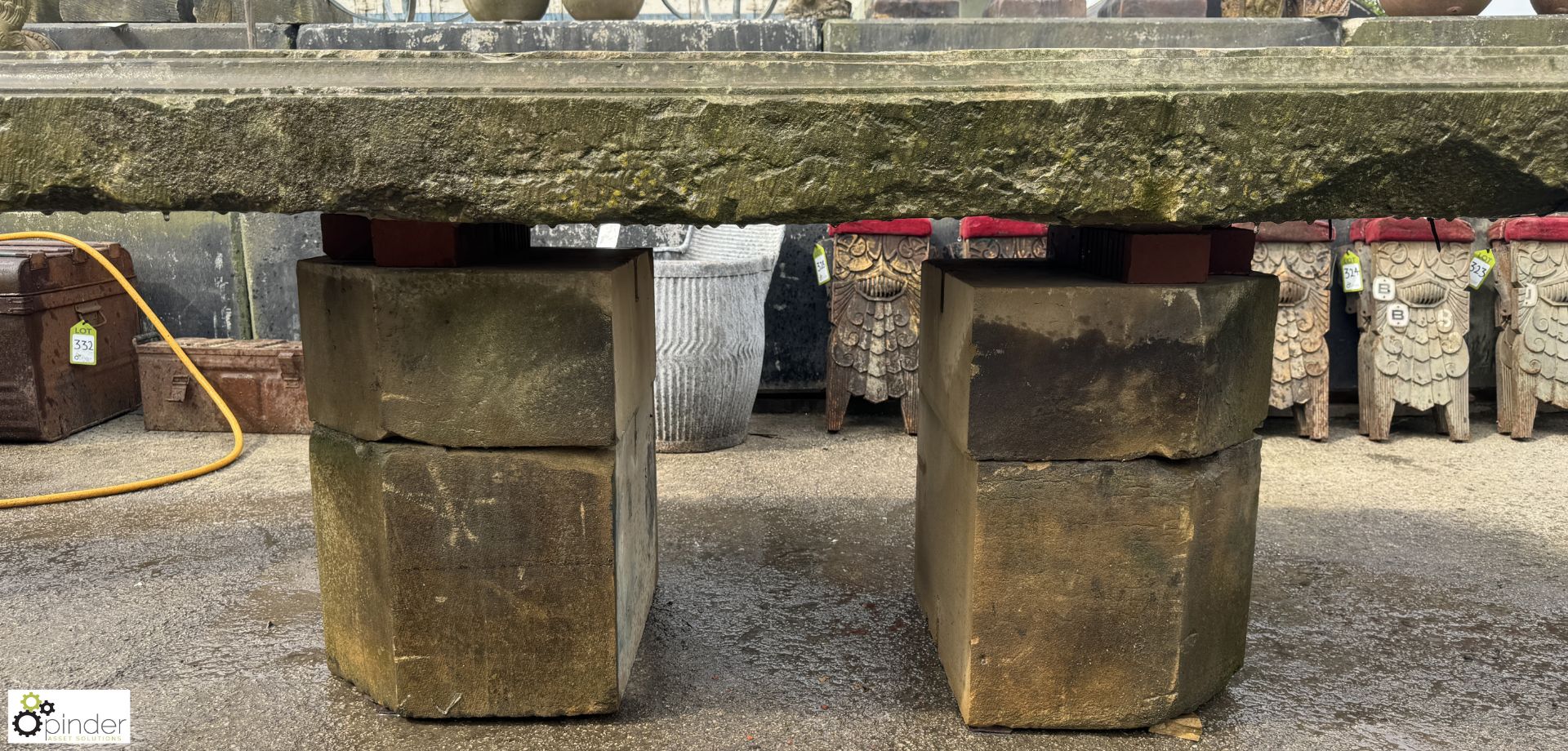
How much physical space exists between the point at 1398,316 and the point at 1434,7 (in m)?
1.24

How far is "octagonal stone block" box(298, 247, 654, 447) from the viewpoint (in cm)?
192

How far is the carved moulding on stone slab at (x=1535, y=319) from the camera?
441 centimetres

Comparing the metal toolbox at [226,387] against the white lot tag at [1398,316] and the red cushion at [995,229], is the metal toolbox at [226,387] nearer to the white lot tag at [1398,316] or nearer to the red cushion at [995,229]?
the red cushion at [995,229]

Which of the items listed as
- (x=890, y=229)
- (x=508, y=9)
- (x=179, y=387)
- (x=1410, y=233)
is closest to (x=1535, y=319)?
(x=1410, y=233)

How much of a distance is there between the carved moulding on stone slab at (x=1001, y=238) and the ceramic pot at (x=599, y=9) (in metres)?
1.75

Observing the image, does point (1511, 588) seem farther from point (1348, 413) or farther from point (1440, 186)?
point (1348, 413)

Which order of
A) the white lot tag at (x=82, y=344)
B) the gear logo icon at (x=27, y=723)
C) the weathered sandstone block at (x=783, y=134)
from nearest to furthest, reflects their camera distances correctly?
the weathered sandstone block at (x=783, y=134), the gear logo icon at (x=27, y=723), the white lot tag at (x=82, y=344)

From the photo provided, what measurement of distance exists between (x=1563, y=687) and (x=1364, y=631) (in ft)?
1.32

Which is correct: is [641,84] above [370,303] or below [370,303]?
above

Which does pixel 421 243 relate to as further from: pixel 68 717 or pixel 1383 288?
pixel 1383 288

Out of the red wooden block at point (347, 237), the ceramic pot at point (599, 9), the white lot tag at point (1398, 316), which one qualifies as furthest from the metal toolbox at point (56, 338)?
the white lot tag at point (1398, 316)

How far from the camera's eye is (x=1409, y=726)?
2123mm

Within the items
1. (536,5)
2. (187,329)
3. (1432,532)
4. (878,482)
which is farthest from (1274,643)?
(187,329)

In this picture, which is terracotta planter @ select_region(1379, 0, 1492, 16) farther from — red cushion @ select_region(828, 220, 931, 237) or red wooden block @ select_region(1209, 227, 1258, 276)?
red wooden block @ select_region(1209, 227, 1258, 276)
